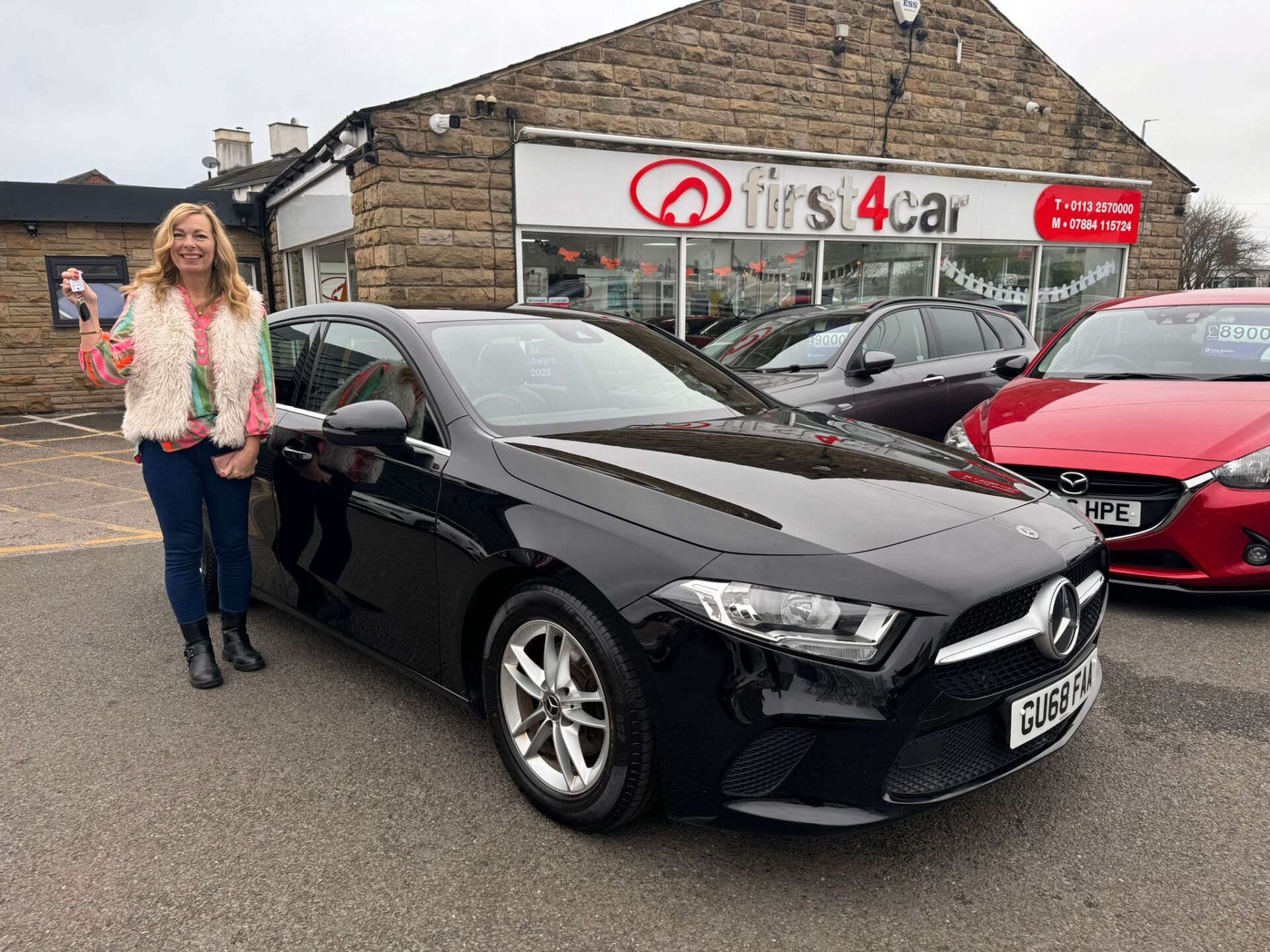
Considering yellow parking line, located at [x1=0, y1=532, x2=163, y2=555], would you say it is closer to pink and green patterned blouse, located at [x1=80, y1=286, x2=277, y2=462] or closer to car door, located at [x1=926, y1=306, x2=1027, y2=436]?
pink and green patterned blouse, located at [x1=80, y1=286, x2=277, y2=462]

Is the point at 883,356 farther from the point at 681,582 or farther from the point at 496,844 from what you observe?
the point at 496,844

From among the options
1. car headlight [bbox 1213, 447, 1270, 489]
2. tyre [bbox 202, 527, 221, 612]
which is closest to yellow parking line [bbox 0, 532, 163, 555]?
tyre [bbox 202, 527, 221, 612]

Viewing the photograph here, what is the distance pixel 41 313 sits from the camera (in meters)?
12.1

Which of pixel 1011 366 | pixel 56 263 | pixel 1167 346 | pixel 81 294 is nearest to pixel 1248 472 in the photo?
pixel 1167 346

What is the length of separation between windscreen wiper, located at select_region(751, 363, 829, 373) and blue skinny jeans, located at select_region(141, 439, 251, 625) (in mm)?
4019

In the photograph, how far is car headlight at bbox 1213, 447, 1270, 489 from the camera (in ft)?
12.2

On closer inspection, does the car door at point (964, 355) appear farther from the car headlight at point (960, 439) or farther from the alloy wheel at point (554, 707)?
the alloy wheel at point (554, 707)

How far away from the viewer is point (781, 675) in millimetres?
1940

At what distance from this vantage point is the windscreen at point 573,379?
290 cm

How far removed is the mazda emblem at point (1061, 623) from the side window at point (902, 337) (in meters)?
4.47

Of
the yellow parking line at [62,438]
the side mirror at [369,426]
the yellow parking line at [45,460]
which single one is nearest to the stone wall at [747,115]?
the yellow parking line at [45,460]

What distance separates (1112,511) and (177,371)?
3.94 m

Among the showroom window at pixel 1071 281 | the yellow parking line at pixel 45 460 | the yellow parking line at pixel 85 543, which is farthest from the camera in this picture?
the showroom window at pixel 1071 281

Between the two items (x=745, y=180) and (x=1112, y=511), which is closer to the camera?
(x=1112, y=511)
